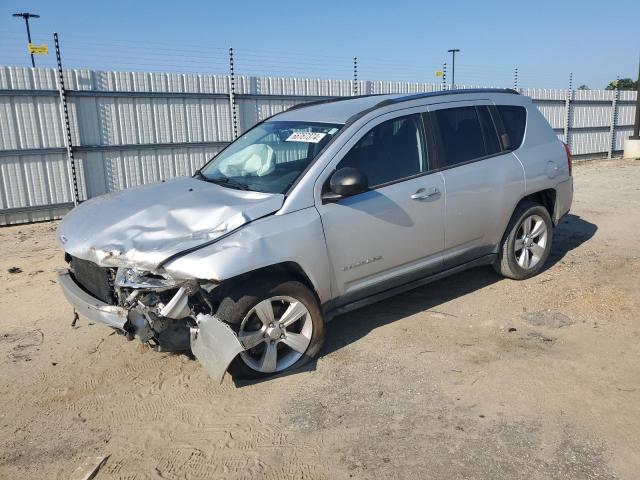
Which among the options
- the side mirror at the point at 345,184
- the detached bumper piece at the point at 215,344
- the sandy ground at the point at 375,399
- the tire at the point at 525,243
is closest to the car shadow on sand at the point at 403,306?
the sandy ground at the point at 375,399

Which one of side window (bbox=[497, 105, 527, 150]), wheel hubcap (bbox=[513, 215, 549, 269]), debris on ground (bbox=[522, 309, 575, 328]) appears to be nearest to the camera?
debris on ground (bbox=[522, 309, 575, 328])

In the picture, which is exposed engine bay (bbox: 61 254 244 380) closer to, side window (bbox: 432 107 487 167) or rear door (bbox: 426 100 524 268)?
rear door (bbox: 426 100 524 268)

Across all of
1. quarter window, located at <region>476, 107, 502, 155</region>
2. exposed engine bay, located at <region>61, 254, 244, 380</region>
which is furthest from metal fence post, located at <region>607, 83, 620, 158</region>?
exposed engine bay, located at <region>61, 254, 244, 380</region>

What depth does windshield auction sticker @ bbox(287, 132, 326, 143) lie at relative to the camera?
4.23 m

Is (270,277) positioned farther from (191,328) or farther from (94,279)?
(94,279)

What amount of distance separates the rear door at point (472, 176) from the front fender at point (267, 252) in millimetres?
1358

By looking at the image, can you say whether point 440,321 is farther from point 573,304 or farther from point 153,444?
point 153,444

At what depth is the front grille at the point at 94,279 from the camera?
3670 millimetres

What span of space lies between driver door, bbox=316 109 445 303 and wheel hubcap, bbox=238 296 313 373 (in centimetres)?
41

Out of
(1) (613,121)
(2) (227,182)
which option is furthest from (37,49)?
(1) (613,121)

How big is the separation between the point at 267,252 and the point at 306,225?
1.27 feet

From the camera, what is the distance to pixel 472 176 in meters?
4.82

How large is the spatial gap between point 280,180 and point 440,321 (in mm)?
1890

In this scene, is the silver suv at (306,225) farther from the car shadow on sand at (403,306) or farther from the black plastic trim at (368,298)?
the car shadow on sand at (403,306)
